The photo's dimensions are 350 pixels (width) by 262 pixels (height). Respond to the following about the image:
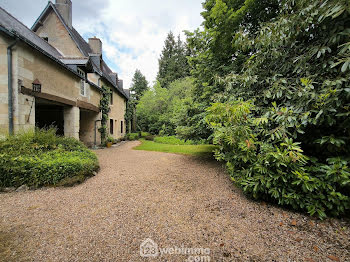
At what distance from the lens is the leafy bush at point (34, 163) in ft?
11.4

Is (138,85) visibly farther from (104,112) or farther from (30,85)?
(30,85)

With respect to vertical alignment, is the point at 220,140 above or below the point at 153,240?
above

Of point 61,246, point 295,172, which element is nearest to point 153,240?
point 61,246

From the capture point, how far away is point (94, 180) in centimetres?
417

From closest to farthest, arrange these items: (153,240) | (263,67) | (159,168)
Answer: (153,240), (263,67), (159,168)

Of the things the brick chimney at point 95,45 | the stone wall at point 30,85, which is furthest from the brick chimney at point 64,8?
the stone wall at point 30,85

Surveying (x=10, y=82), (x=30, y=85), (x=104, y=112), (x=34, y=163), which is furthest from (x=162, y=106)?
(x=34, y=163)

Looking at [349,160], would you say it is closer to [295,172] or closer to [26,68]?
[295,172]

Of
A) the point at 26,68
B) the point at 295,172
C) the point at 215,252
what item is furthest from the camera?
the point at 26,68

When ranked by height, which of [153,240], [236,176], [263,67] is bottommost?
[153,240]

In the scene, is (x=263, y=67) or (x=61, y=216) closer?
(x=61, y=216)

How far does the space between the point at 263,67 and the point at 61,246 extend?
16.9 ft

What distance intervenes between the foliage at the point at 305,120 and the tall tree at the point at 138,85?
2828cm

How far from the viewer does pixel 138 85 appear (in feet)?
98.7
